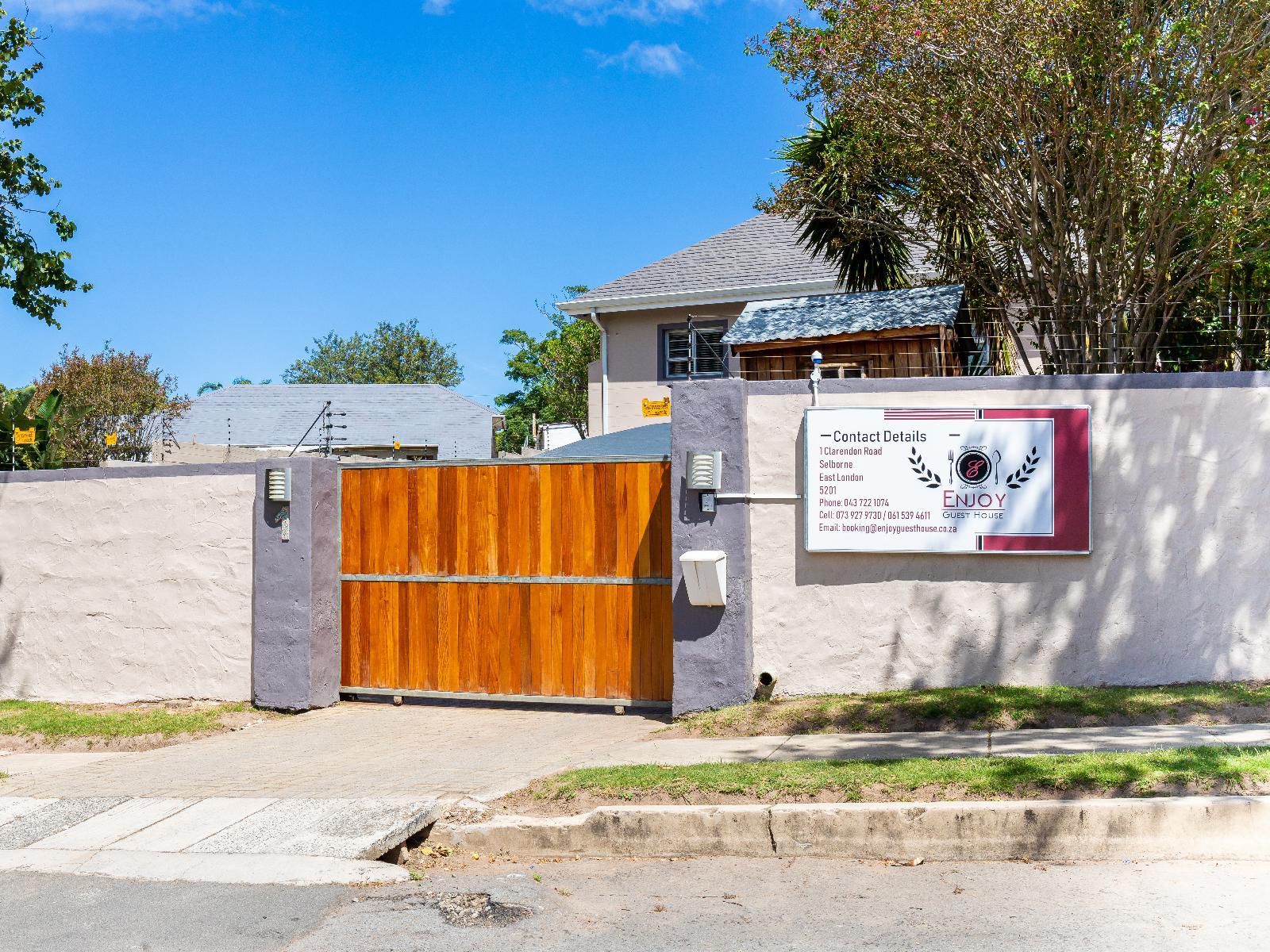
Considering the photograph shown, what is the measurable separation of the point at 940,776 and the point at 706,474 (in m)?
3.48

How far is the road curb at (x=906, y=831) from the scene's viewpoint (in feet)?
19.6

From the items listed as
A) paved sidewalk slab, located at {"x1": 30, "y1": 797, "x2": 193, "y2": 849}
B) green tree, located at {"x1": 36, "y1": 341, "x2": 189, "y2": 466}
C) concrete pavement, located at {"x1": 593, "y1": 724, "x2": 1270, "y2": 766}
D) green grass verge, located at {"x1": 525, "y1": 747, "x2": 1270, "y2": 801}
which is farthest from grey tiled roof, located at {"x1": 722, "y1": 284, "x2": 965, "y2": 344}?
green tree, located at {"x1": 36, "y1": 341, "x2": 189, "y2": 466}

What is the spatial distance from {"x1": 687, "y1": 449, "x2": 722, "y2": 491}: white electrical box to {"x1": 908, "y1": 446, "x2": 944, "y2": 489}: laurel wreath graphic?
1.54 meters

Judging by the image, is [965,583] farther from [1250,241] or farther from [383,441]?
[383,441]

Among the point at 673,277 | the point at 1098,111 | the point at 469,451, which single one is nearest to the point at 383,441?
the point at 469,451

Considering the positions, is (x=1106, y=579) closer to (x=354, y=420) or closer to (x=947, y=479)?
(x=947, y=479)

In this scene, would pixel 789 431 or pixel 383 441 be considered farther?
pixel 383 441

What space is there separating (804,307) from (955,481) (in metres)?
5.52

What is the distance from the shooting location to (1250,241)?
422 inches

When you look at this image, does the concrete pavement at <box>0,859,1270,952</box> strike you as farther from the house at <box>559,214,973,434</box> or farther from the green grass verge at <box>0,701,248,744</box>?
the house at <box>559,214,973,434</box>

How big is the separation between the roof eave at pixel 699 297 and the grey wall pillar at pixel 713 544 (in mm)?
9721

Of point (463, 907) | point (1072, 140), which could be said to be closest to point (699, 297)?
point (1072, 140)

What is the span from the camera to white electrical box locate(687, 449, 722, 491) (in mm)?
9430

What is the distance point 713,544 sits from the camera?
9.52 meters
